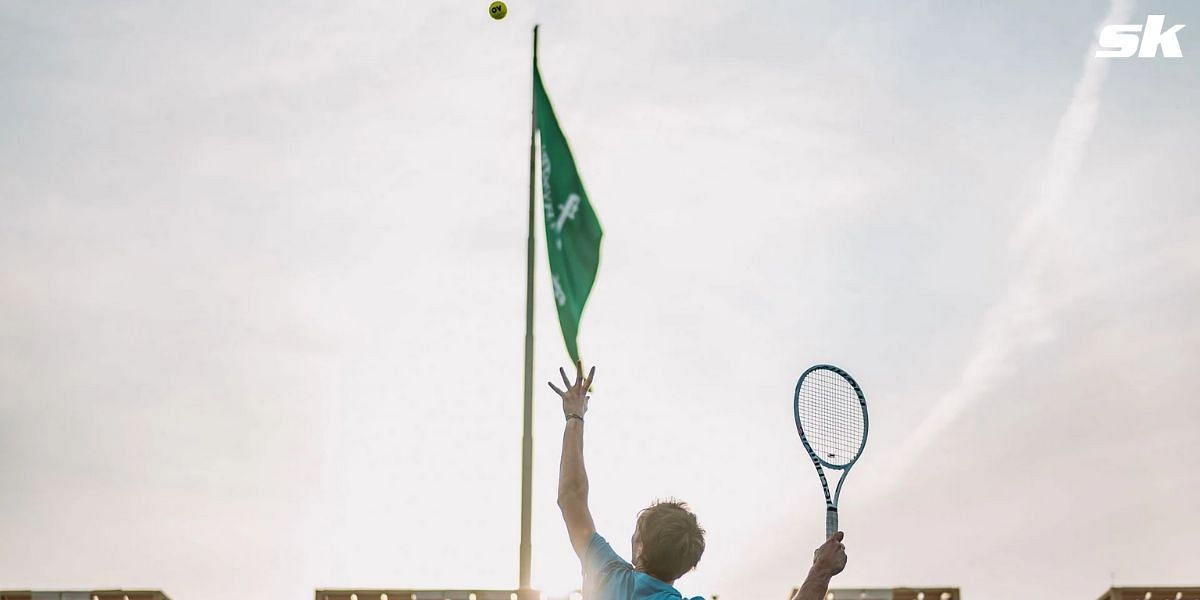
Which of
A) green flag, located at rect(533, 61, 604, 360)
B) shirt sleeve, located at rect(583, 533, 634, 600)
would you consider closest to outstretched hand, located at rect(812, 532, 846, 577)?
shirt sleeve, located at rect(583, 533, 634, 600)

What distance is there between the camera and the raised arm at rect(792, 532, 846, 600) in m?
5.96

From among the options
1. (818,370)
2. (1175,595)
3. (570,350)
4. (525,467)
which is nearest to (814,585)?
(818,370)

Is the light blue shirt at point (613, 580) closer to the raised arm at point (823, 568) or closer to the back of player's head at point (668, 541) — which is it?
the back of player's head at point (668, 541)

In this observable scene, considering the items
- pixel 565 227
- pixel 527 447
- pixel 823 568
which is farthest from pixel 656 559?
pixel 565 227

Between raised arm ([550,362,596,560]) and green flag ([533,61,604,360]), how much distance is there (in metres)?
12.3

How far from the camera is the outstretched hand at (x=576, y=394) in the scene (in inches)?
282

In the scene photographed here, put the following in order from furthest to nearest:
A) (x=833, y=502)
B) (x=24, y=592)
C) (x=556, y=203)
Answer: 1. (x=24, y=592)
2. (x=556, y=203)
3. (x=833, y=502)

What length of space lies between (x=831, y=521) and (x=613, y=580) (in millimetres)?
1646

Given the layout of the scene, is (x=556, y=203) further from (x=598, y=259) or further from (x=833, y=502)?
(x=833, y=502)

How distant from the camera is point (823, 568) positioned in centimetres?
609

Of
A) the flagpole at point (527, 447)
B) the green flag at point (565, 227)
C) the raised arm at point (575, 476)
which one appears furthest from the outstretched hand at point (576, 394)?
the green flag at point (565, 227)

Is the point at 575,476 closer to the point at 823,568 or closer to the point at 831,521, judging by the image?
the point at 823,568

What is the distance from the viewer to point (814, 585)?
19.7 feet

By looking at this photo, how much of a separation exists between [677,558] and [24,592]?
47109mm
